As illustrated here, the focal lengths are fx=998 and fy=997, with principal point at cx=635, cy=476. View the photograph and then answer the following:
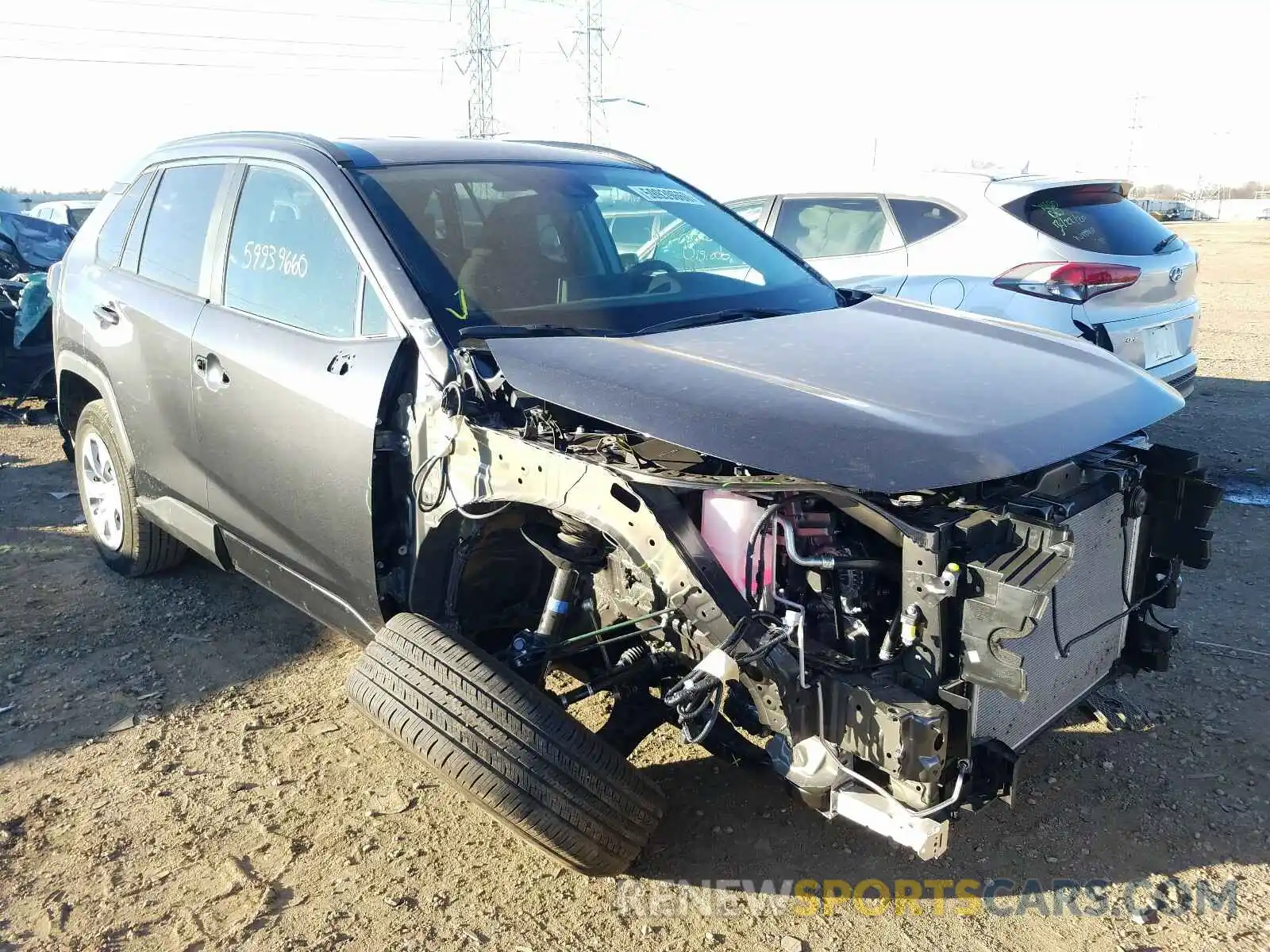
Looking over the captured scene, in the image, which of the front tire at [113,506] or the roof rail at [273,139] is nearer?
the roof rail at [273,139]

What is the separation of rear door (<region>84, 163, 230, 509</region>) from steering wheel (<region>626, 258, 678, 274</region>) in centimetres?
156

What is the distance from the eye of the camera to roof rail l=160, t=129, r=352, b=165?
3287 mm

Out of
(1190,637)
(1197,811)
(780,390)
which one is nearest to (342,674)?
(780,390)

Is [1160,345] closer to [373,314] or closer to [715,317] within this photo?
[715,317]

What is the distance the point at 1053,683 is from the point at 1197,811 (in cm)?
86

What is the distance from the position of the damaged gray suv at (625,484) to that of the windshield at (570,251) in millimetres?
16

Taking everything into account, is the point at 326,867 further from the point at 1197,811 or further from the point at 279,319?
the point at 1197,811

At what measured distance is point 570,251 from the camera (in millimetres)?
3414

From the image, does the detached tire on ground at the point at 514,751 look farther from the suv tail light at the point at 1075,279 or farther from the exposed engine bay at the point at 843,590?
the suv tail light at the point at 1075,279

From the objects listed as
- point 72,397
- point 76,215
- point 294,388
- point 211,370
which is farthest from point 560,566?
point 76,215

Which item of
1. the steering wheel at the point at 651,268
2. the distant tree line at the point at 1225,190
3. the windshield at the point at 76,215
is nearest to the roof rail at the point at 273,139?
the steering wheel at the point at 651,268

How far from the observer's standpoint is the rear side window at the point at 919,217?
600 centimetres

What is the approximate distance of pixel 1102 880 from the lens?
2707 mm

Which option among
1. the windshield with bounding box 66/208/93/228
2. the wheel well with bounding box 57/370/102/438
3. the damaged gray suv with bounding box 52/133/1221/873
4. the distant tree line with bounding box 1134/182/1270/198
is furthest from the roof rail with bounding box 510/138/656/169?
the distant tree line with bounding box 1134/182/1270/198
